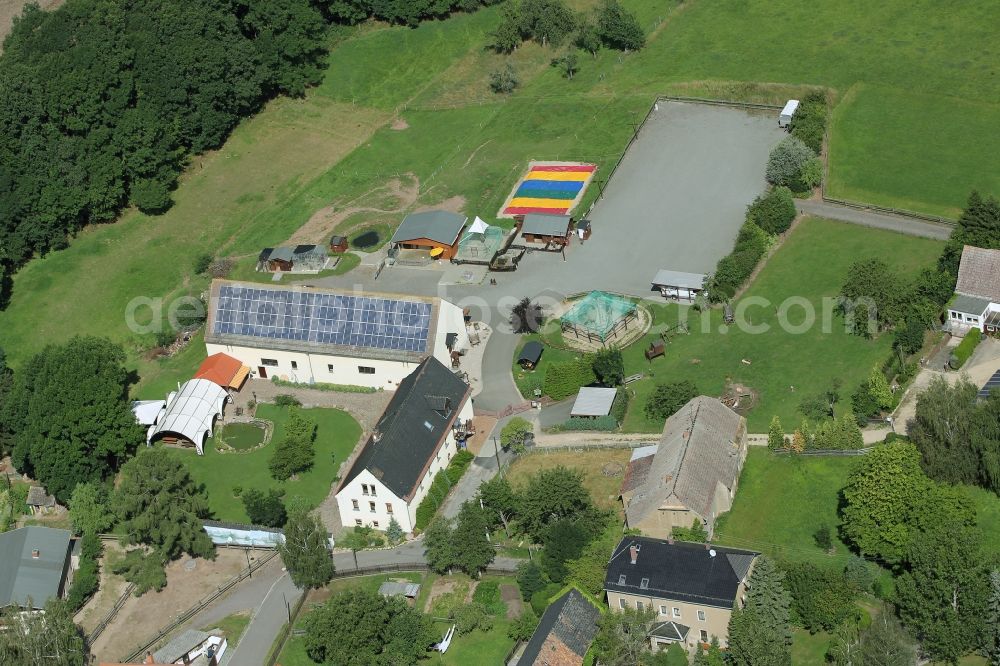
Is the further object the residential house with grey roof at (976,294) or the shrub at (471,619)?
the residential house with grey roof at (976,294)

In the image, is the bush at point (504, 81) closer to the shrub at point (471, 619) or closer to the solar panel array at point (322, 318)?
the solar panel array at point (322, 318)

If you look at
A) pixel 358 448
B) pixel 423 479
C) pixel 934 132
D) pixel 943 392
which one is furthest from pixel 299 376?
pixel 934 132

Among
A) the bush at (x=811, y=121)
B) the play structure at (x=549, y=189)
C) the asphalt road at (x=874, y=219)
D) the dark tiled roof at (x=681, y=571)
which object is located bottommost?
the play structure at (x=549, y=189)

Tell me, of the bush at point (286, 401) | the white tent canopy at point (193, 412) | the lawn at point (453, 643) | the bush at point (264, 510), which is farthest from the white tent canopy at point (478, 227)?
the lawn at point (453, 643)

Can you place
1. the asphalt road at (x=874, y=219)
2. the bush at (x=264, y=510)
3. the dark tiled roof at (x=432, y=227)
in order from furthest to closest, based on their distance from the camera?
the dark tiled roof at (x=432, y=227) < the asphalt road at (x=874, y=219) < the bush at (x=264, y=510)

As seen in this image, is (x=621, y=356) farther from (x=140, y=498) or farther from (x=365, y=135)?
(x=365, y=135)

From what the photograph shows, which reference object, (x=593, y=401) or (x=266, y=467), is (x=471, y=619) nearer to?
(x=593, y=401)

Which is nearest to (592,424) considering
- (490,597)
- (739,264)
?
(490,597)
